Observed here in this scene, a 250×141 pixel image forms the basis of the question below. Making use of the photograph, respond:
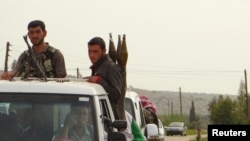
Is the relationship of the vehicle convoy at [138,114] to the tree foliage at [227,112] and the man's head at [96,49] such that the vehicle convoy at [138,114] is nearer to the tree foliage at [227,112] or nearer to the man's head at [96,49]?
the man's head at [96,49]

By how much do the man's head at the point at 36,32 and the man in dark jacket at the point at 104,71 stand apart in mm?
796

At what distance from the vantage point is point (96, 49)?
903 cm

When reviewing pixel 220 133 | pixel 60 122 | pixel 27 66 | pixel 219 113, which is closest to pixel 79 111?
pixel 60 122

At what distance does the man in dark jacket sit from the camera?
8.72m

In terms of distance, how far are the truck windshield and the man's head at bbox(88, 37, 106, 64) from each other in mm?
1609

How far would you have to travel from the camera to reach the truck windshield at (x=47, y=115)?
7312mm

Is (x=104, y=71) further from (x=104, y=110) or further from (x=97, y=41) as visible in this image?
(x=104, y=110)

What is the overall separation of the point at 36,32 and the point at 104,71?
46.5 inches

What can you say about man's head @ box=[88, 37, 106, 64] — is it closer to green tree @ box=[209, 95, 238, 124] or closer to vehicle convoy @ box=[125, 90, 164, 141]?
vehicle convoy @ box=[125, 90, 164, 141]

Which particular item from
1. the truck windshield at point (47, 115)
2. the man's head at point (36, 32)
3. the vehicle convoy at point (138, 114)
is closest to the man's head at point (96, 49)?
the man's head at point (36, 32)

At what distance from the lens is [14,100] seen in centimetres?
743

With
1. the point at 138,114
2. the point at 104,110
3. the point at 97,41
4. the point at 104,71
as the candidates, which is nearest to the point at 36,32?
the point at 97,41

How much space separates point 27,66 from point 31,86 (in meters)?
1.97

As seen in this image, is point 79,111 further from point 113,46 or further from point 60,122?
point 113,46
